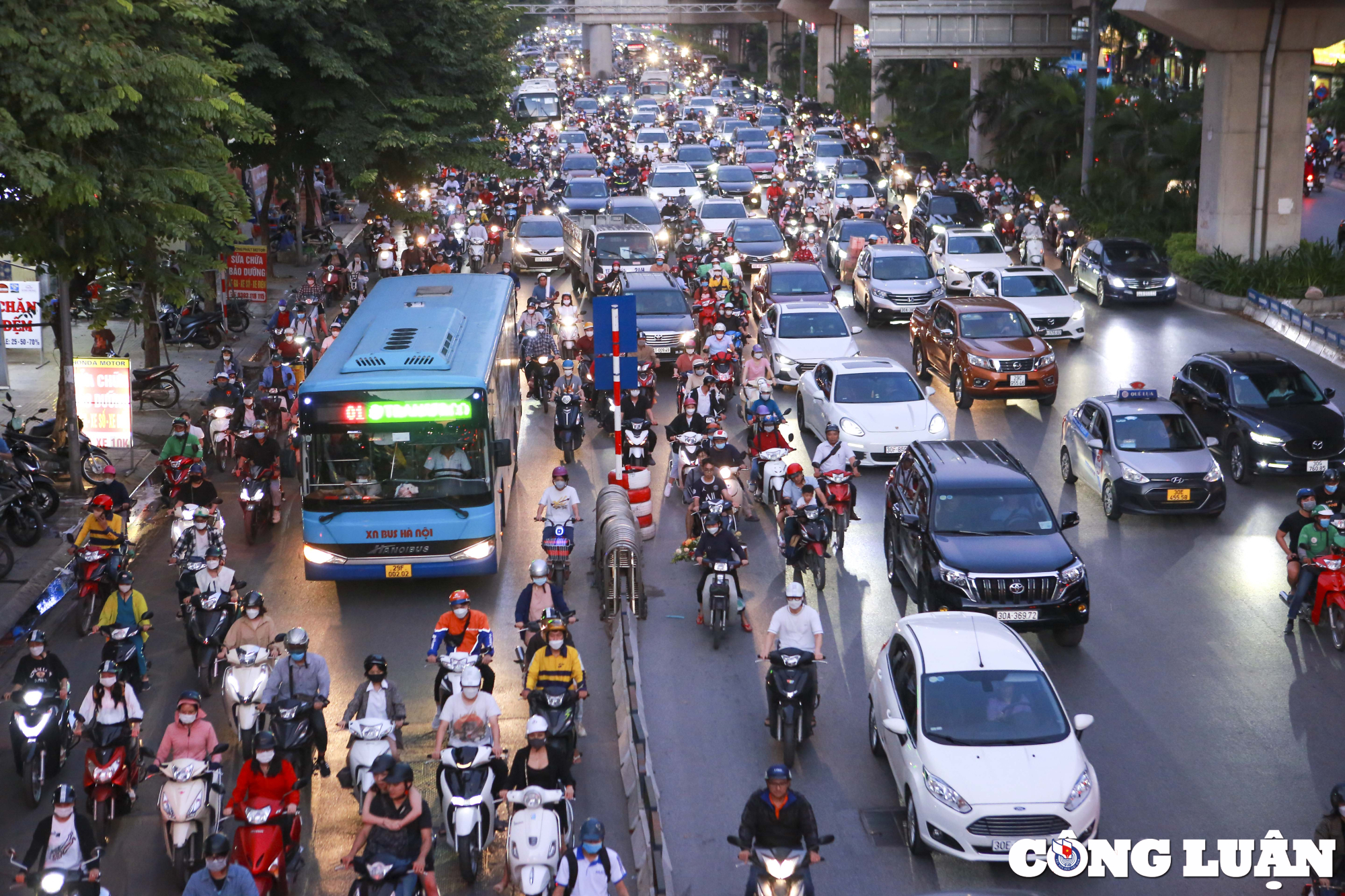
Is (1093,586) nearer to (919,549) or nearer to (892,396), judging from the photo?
(919,549)

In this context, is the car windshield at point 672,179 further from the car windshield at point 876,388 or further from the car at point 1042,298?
the car windshield at point 876,388

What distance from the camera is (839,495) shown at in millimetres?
18547

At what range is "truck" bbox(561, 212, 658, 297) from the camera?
1390 inches

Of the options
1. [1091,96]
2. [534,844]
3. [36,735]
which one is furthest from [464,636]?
[1091,96]

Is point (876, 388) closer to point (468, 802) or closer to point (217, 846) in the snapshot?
point (468, 802)

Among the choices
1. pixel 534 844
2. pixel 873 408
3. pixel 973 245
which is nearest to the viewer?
pixel 534 844

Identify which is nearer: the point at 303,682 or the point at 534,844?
the point at 534,844

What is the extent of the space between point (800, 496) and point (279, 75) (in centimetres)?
1874

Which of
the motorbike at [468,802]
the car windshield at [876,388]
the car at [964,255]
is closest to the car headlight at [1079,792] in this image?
the motorbike at [468,802]

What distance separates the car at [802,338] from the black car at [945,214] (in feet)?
50.9

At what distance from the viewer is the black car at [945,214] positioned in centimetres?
4316

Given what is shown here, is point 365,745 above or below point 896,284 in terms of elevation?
below

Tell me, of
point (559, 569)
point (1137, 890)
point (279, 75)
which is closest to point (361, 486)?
point (559, 569)

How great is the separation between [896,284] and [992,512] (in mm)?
18104
